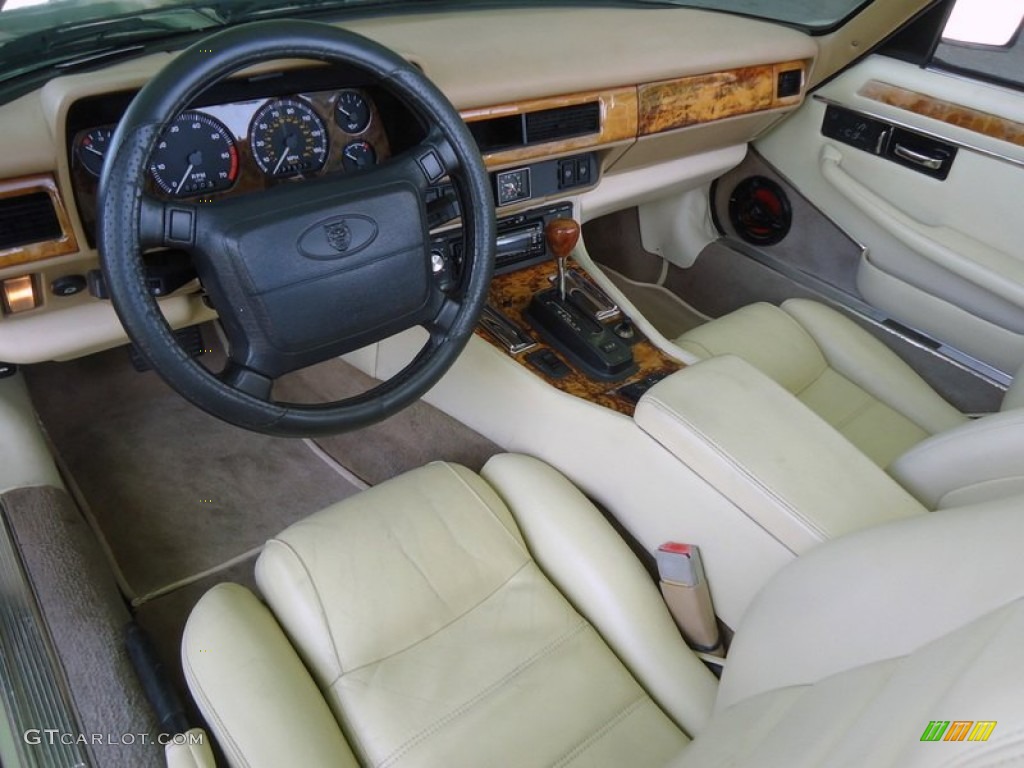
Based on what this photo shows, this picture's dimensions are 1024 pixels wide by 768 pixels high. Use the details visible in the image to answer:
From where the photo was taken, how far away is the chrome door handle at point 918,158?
6.06ft

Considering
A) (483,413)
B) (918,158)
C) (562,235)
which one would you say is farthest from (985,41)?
(483,413)

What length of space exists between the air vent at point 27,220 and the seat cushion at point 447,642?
53cm

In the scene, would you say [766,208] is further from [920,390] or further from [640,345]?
[640,345]

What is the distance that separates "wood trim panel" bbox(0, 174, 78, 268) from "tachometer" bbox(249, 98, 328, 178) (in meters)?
0.27

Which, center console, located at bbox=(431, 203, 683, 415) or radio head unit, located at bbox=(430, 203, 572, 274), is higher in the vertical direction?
radio head unit, located at bbox=(430, 203, 572, 274)

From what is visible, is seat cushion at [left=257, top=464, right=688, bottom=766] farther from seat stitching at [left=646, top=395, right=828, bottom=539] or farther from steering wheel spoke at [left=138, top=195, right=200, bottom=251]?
steering wheel spoke at [left=138, top=195, right=200, bottom=251]

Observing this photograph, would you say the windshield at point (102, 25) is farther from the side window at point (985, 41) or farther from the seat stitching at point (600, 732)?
the side window at point (985, 41)

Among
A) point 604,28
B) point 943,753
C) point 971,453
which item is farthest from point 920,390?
point 943,753

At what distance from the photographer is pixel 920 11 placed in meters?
1.81

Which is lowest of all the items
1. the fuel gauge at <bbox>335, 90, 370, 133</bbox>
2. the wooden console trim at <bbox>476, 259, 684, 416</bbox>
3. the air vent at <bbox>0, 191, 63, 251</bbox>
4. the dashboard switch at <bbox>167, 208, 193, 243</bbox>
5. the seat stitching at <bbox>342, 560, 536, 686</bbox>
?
the seat stitching at <bbox>342, 560, 536, 686</bbox>

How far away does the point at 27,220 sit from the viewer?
3.61ft

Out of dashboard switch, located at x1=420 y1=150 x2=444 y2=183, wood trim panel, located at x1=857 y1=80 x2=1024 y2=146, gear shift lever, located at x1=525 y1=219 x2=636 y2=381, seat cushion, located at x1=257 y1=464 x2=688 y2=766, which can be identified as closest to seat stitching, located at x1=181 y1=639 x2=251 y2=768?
seat cushion, located at x1=257 y1=464 x2=688 y2=766

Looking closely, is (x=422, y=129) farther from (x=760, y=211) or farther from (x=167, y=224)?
(x=760, y=211)

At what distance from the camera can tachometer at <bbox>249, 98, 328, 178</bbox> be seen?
121 cm
